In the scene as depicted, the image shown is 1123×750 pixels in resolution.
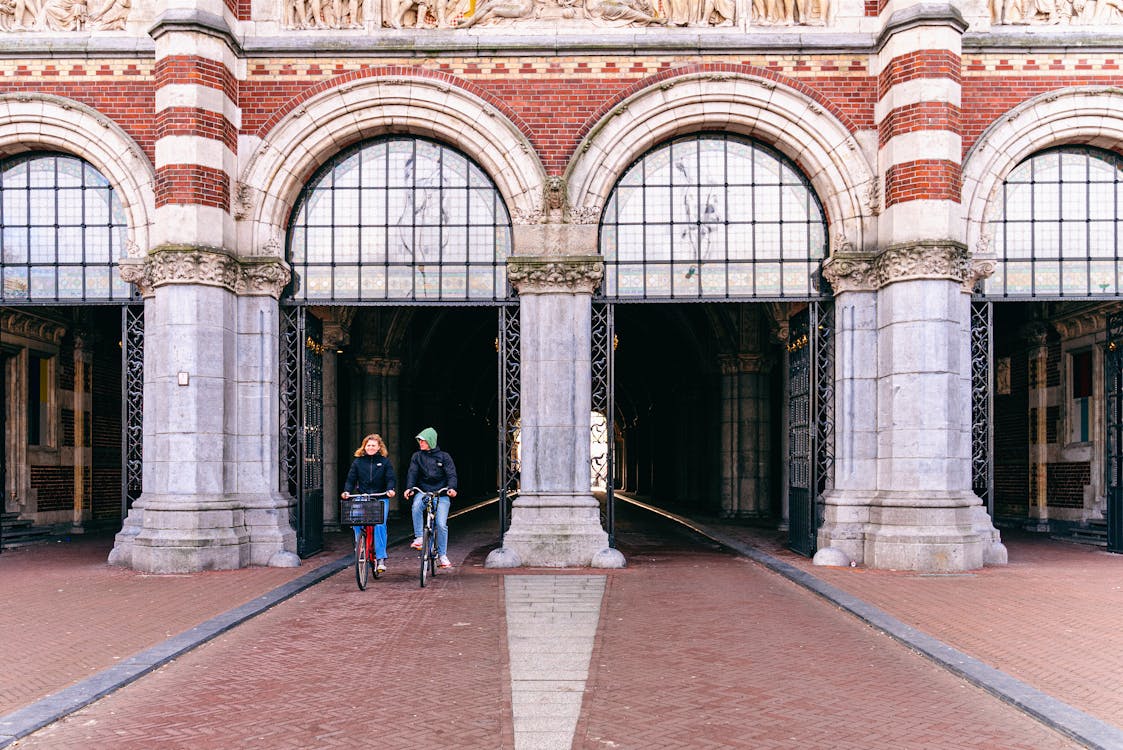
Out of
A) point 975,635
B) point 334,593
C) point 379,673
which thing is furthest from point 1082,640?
point 334,593

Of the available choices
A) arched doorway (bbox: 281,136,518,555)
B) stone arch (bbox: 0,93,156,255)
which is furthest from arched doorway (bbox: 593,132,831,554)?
stone arch (bbox: 0,93,156,255)

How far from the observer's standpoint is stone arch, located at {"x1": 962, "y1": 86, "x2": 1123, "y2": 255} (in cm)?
1421

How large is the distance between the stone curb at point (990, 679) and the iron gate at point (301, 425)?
6.96 m

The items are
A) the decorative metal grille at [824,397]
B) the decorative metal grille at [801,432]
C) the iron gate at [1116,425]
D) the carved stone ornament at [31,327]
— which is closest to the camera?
the decorative metal grille at [824,397]

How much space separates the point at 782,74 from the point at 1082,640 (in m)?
8.61

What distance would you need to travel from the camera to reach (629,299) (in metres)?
14.5

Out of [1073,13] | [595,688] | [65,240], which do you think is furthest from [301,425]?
[1073,13]

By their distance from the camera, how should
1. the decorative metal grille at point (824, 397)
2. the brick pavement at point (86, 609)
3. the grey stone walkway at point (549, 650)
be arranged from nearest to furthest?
1. the grey stone walkway at point (549, 650)
2. the brick pavement at point (86, 609)
3. the decorative metal grille at point (824, 397)

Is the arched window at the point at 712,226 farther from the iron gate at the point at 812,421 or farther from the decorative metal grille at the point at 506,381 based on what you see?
the decorative metal grille at the point at 506,381

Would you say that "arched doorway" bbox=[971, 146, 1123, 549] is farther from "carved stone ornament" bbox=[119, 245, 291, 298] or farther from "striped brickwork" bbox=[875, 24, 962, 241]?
"carved stone ornament" bbox=[119, 245, 291, 298]

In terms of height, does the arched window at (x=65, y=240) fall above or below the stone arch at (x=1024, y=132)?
below

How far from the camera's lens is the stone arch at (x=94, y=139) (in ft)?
46.7

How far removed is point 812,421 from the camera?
14742mm

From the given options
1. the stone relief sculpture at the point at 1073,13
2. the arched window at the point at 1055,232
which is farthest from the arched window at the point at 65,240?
the stone relief sculpture at the point at 1073,13
